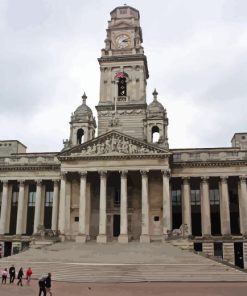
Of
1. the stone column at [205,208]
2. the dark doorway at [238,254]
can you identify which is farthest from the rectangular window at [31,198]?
the dark doorway at [238,254]

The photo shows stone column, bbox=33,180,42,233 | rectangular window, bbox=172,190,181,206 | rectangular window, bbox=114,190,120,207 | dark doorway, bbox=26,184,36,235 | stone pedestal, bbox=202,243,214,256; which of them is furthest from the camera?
dark doorway, bbox=26,184,36,235

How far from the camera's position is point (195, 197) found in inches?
2530

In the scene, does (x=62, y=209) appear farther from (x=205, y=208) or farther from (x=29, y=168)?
(x=205, y=208)

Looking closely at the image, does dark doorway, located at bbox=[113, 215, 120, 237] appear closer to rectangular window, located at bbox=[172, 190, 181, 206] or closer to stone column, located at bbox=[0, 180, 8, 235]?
rectangular window, located at bbox=[172, 190, 181, 206]

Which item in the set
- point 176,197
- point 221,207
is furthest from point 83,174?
point 221,207

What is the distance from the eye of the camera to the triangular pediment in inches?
2285

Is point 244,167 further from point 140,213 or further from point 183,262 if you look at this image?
point 183,262

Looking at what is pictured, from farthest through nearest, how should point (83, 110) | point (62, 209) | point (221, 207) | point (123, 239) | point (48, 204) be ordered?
point (83, 110) → point (48, 204) → point (221, 207) → point (62, 209) → point (123, 239)

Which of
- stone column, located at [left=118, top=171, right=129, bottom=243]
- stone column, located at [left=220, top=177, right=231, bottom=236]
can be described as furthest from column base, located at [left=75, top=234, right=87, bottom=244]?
stone column, located at [left=220, top=177, right=231, bottom=236]

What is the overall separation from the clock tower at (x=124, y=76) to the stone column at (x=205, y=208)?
526 inches

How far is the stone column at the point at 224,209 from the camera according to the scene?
59781mm

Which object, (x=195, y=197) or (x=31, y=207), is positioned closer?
(x=195, y=197)

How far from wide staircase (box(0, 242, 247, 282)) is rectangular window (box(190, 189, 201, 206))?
14.9 m

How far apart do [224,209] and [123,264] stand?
84.4 feet
